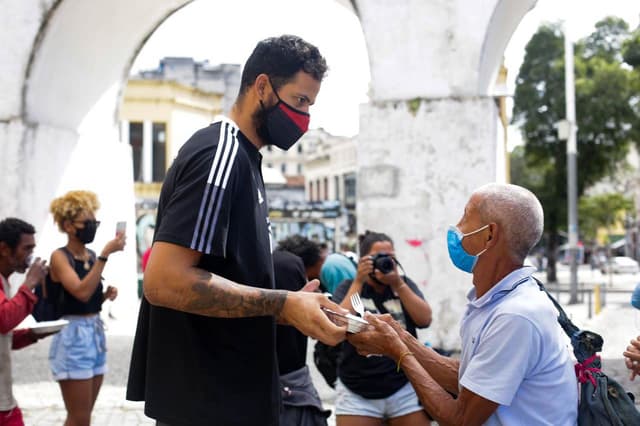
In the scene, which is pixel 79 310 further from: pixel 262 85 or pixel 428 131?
pixel 428 131

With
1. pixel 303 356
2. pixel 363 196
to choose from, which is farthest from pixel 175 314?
pixel 363 196

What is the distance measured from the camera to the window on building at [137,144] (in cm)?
3744

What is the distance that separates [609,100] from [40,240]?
25.7 meters

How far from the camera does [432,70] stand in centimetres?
855

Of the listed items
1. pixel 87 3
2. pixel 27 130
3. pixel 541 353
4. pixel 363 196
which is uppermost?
pixel 87 3

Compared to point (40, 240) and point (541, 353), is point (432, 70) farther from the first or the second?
point (541, 353)

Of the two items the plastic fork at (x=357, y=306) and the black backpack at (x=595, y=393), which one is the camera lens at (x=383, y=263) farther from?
the black backpack at (x=595, y=393)

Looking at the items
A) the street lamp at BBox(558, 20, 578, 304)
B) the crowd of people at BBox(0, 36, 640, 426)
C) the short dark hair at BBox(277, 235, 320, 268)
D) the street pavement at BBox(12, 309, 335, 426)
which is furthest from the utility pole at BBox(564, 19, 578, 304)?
the crowd of people at BBox(0, 36, 640, 426)

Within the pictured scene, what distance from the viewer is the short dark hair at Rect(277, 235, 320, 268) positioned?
216 inches

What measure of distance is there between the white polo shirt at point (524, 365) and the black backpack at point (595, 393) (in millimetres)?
47

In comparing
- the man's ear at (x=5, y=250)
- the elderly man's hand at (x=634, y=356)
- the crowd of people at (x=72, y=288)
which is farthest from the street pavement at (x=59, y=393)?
the elderly man's hand at (x=634, y=356)

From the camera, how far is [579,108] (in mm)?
31047

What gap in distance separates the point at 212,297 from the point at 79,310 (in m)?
3.39

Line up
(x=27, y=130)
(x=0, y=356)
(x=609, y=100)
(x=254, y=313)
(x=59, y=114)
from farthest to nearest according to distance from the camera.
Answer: (x=609, y=100) < (x=59, y=114) < (x=27, y=130) < (x=0, y=356) < (x=254, y=313)
